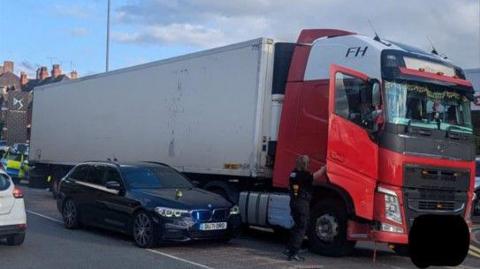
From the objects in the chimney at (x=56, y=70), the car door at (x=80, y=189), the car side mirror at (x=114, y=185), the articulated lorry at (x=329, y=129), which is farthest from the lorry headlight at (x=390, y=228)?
the chimney at (x=56, y=70)

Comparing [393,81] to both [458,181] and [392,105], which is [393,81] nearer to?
[392,105]

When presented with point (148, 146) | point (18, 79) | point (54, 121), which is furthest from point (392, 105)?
point (18, 79)

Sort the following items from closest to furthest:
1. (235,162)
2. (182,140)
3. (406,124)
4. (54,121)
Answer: (406,124)
(235,162)
(182,140)
(54,121)

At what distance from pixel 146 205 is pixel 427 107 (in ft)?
15.9

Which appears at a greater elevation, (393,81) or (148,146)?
(393,81)

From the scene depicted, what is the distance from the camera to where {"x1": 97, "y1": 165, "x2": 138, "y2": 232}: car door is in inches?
434

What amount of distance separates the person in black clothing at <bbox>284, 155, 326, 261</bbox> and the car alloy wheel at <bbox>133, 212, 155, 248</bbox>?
2.31 m

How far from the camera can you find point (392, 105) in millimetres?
9352

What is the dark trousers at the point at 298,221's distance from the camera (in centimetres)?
960

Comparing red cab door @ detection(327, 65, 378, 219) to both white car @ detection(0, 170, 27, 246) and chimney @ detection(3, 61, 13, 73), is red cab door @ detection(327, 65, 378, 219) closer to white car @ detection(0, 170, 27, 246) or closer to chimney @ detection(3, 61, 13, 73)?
white car @ detection(0, 170, 27, 246)

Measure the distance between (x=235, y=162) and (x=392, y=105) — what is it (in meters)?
3.87

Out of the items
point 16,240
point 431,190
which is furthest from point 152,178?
point 431,190

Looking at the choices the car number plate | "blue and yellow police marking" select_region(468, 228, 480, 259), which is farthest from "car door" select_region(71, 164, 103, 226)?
"blue and yellow police marking" select_region(468, 228, 480, 259)

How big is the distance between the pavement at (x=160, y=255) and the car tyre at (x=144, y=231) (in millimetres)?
143
